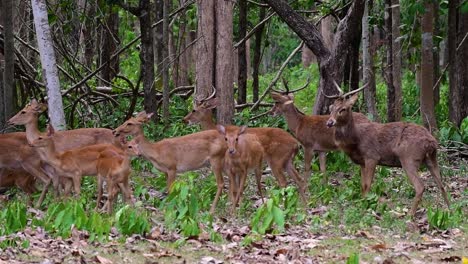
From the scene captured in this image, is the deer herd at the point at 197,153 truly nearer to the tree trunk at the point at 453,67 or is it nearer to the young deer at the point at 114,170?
the young deer at the point at 114,170

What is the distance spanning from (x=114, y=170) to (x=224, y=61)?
6.03m

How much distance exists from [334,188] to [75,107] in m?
6.37

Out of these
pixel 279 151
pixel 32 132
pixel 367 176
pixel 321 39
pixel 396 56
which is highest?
pixel 321 39

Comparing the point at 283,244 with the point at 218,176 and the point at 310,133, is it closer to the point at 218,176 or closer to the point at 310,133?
the point at 218,176

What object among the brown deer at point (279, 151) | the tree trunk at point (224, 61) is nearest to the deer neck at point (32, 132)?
the brown deer at point (279, 151)

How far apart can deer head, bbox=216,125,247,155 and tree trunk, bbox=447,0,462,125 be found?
19.9 ft

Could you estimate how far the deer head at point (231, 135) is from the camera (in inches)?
458

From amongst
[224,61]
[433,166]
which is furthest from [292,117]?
[433,166]

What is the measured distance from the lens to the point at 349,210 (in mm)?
10656

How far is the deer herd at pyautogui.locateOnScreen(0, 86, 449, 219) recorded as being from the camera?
11562 millimetres

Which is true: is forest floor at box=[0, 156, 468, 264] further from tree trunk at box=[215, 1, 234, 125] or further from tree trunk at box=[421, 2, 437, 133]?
tree trunk at box=[215, 1, 234, 125]

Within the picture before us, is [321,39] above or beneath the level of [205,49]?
above

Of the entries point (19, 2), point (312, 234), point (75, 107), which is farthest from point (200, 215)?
point (19, 2)

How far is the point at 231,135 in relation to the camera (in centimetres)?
1185
